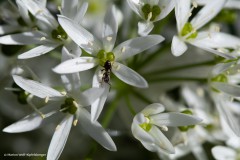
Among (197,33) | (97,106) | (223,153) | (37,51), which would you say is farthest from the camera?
(223,153)

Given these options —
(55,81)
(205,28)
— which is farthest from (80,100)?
(205,28)

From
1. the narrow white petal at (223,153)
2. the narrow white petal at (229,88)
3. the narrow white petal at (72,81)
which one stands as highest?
the narrow white petal at (72,81)

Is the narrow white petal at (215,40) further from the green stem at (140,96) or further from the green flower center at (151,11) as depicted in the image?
the green stem at (140,96)

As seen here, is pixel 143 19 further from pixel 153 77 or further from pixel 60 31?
pixel 153 77

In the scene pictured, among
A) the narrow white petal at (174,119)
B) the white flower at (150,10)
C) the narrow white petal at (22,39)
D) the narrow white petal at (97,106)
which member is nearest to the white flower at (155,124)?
the narrow white petal at (174,119)

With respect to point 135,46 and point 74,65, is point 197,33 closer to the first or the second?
point 135,46

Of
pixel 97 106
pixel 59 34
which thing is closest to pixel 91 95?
pixel 97 106
